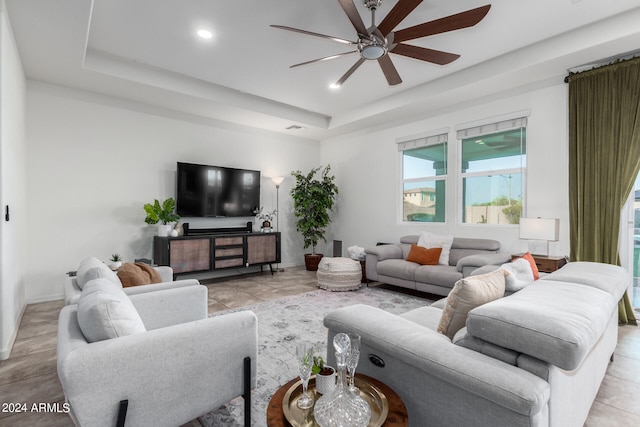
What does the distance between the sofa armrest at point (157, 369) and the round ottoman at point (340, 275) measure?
9.79 feet

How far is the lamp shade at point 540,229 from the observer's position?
11.5 ft

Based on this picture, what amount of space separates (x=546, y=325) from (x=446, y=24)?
91.6 inches

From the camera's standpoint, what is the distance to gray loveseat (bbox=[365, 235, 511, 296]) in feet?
12.5

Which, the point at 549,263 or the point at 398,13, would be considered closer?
the point at 398,13

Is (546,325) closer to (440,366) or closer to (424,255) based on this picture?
(440,366)

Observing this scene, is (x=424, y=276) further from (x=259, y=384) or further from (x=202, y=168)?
(x=202, y=168)

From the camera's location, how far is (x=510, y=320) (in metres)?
1.17

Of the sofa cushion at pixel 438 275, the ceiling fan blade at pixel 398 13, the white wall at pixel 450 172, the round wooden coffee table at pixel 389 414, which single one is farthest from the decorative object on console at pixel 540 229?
the round wooden coffee table at pixel 389 414

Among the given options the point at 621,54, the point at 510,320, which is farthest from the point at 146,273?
the point at 621,54

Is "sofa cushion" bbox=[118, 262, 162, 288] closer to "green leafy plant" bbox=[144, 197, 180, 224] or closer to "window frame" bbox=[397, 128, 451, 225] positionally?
"green leafy plant" bbox=[144, 197, 180, 224]

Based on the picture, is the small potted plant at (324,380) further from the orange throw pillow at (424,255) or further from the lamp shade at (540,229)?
the orange throw pillow at (424,255)

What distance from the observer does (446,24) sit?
8.21ft

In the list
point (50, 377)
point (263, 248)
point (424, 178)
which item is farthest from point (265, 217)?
point (50, 377)

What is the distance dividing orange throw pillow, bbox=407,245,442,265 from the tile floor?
1.94 meters
